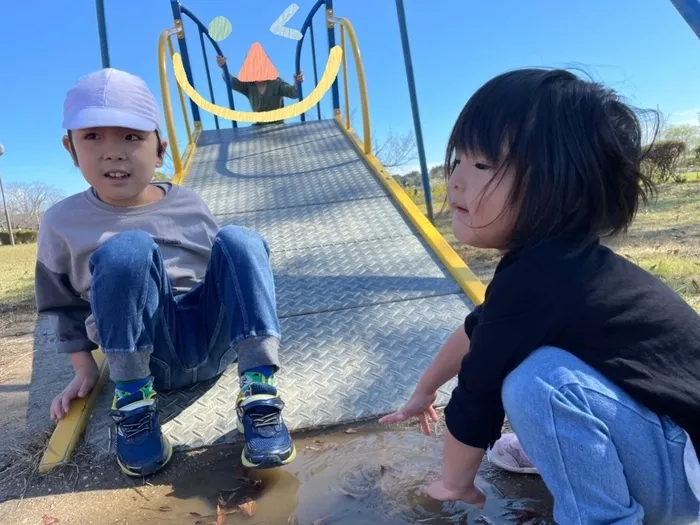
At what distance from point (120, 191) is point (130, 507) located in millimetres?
777

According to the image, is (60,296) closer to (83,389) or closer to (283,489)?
(83,389)

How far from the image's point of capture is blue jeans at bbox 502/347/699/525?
2.75 feet

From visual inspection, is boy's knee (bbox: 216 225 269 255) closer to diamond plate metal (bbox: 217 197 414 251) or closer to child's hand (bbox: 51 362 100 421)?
child's hand (bbox: 51 362 100 421)

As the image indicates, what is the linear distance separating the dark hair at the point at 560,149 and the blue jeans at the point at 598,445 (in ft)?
0.71

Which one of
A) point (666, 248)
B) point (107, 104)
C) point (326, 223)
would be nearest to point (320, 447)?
point (107, 104)

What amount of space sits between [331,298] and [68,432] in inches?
41.1

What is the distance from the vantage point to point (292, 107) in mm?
5254

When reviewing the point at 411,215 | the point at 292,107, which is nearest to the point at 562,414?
the point at 411,215

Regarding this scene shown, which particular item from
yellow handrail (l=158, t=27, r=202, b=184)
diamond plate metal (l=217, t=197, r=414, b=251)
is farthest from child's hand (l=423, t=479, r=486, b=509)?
yellow handrail (l=158, t=27, r=202, b=184)

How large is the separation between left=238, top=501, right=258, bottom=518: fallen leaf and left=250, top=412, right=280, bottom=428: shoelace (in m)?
0.17

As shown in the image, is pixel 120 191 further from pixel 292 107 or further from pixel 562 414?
pixel 292 107

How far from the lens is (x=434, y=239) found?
2.71 metres

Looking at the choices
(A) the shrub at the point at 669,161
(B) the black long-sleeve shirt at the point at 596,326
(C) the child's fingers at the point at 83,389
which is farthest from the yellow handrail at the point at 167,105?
(A) the shrub at the point at 669,161

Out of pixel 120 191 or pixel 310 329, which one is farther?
pixel 310 329
